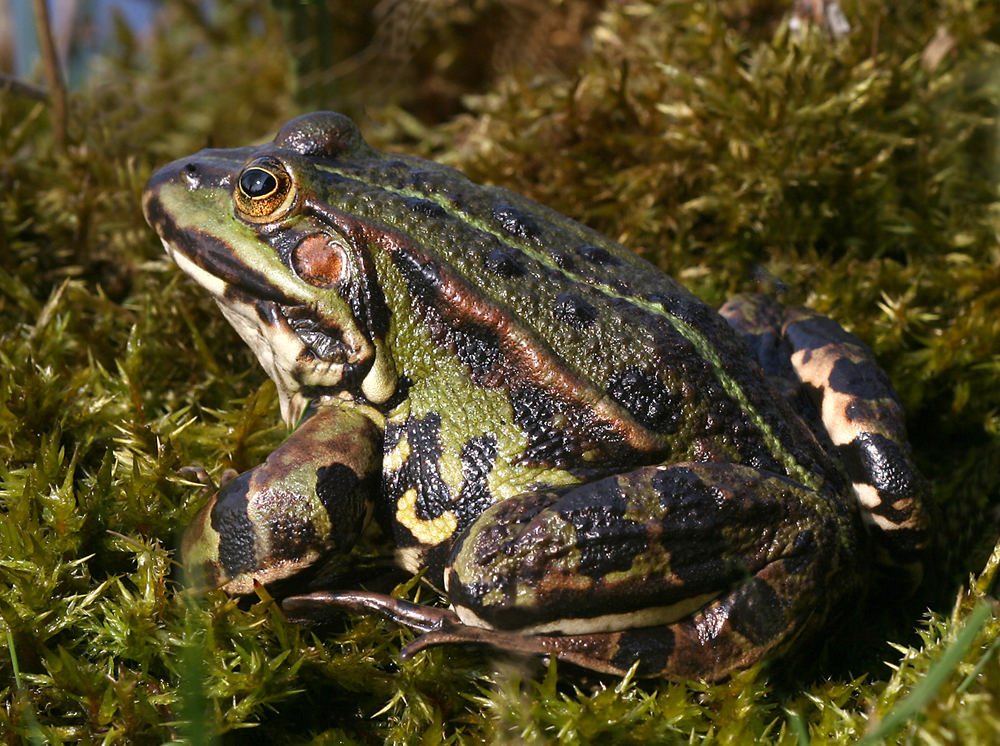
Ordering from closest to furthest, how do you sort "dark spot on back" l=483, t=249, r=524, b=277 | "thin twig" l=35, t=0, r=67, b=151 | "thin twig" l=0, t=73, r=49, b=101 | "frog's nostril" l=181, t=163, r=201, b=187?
"dark spot on back" l=483, t=249, r=524, b=277 < "frog's nostril" l=181, t=163, r=201, b=187 < "thin twig" l=35, t=0, r=67, b=151 < "thin twig" l=0, t=73, r=49, b=101

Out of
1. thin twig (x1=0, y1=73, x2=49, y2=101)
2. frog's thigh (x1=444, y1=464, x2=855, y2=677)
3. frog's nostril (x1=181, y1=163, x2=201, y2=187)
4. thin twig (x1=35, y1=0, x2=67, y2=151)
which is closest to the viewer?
frog's thigh (x1=444, y1=464, x2=855, y2=677)

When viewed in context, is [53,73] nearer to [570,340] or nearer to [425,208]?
[425,208]

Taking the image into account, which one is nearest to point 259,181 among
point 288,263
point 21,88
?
point 288,263

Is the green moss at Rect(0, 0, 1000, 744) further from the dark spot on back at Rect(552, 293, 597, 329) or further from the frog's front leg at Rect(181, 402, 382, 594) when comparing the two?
the dark spot on back at Rect(552, 293, 597, 329)

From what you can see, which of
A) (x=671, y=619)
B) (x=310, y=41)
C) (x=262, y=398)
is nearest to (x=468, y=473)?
(x=671, y=619)

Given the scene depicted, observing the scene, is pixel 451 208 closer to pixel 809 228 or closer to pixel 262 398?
pixel 262 398

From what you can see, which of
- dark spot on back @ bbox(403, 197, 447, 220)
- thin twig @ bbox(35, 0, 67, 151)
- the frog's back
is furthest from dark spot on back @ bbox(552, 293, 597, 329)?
thin twig @ bbox(35, 0, 67, 151)

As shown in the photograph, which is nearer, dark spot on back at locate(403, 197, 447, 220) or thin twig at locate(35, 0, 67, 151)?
dark spot on back at locate(403, 197, 447, 220)
